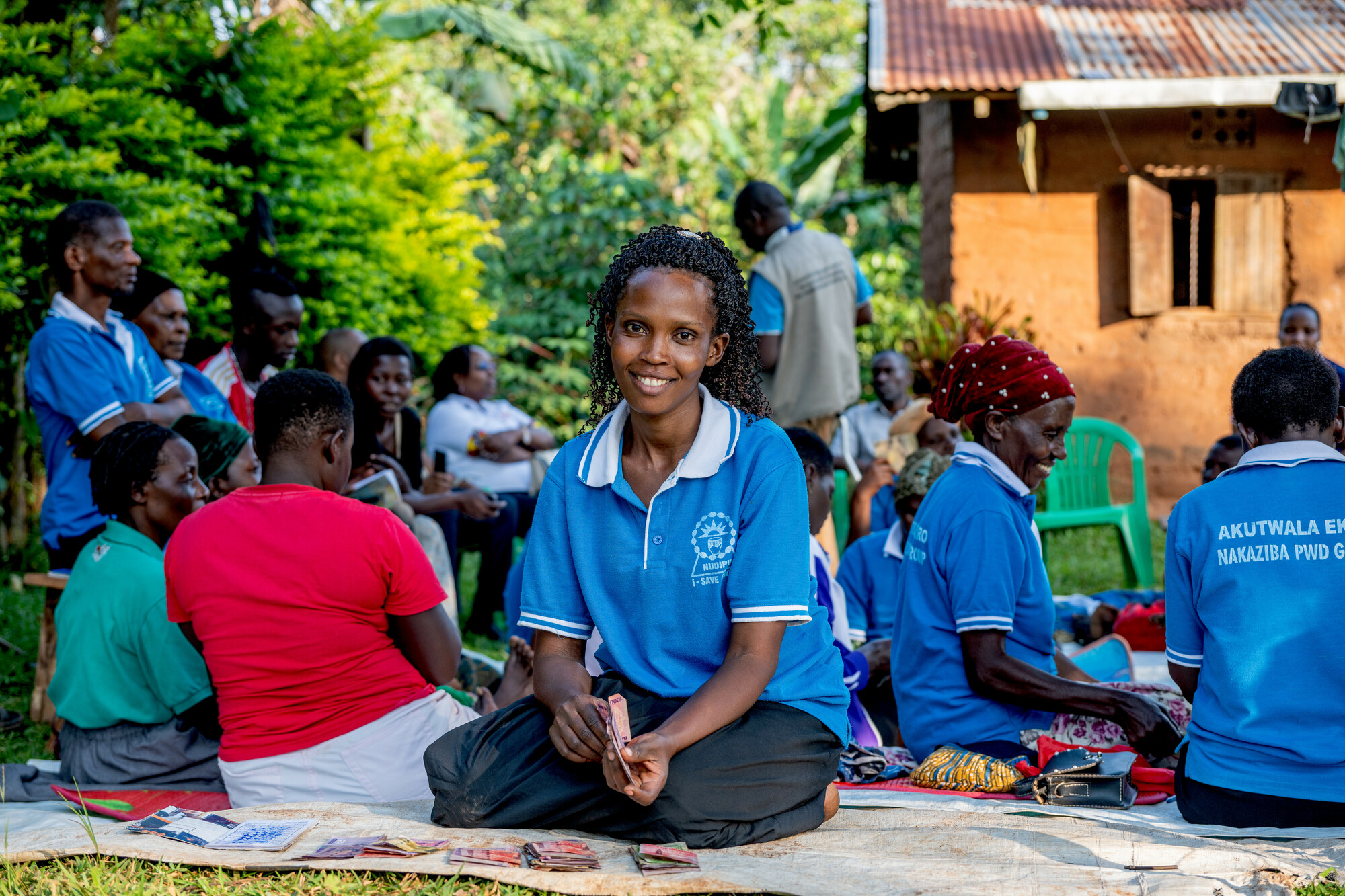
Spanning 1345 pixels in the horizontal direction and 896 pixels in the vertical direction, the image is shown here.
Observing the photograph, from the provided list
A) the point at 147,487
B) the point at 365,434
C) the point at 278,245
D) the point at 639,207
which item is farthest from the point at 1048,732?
the point at 639,207

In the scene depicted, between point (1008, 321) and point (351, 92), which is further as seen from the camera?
point (1008, 321)

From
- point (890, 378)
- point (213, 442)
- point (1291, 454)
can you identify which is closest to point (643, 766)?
point (1291, 454)

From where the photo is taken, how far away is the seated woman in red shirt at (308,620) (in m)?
3.04

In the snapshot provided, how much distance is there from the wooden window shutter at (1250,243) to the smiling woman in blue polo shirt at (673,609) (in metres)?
8.53

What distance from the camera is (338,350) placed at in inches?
251

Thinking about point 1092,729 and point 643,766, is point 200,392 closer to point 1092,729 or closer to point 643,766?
point 643,766

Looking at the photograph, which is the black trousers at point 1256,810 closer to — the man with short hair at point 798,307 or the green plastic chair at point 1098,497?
the man with short hair at point 798,307

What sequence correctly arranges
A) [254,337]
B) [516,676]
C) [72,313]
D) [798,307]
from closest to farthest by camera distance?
[516,676] < [72,313] < [254,337] < [798,307]

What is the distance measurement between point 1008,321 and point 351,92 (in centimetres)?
563

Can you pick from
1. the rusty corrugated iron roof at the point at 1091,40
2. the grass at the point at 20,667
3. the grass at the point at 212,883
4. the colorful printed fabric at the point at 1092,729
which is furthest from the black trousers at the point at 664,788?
the rusty corrugated iron roof at the point at 1091,40

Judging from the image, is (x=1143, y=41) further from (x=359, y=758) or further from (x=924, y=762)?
(x=359, y=758)

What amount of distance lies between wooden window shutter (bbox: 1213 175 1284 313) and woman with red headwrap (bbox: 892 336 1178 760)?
293 inches

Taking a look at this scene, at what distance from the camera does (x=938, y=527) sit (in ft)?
10.9

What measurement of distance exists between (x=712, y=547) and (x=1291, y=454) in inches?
55.0
